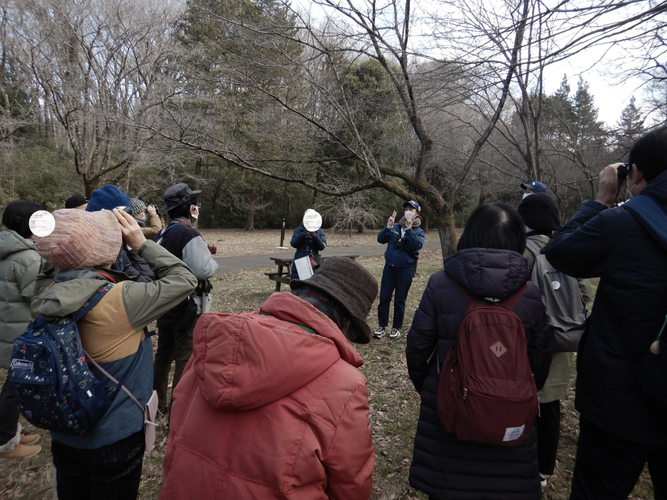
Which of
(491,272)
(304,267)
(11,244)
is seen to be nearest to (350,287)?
(491,272)

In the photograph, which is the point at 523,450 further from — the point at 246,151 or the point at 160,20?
the point at 160,20

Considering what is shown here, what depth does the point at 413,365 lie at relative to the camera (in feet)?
6.15

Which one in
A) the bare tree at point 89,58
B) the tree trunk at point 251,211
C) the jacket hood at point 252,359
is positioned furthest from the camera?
the tree trunk at point 251,211

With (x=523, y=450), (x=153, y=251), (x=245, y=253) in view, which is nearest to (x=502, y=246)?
(x=523, y=450)

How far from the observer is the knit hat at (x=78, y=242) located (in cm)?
159

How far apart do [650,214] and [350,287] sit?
47.8 inches

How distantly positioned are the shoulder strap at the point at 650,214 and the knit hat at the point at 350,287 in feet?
3.55

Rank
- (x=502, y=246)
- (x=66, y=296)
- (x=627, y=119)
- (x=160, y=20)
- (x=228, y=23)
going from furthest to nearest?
(x=160, y=20), (x=627, y=119), (x=228, y=23), (x=502, y=246), (x=66, y=296)

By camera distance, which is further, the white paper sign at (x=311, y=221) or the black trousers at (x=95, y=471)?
the white paper sign at (x=311, y=221)

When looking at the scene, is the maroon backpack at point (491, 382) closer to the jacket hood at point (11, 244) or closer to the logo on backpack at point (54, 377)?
the logo on backpack at point (54, 377)

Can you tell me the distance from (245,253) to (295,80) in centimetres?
1037

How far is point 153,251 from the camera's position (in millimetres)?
1949

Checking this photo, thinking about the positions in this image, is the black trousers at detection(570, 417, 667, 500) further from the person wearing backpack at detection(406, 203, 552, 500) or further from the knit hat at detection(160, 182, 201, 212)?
the knit hat at detection(160, 182, 201, 212)

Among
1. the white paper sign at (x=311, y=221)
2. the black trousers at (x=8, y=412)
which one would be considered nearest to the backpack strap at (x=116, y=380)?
the black trousers at (x=8, y=412)
